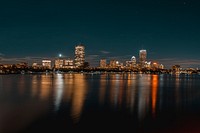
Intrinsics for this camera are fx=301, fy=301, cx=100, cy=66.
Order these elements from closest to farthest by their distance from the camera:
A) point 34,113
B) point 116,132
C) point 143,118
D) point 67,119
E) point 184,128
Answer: point 116,132, point 184,128, point 67,119, point 143,118, point 34,113

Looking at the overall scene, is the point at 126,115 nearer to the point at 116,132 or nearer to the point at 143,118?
the point at 143,118

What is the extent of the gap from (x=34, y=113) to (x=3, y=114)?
7.05ft

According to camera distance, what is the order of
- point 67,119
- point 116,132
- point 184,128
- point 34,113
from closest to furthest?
point 116,132
point 184,128
point 67,119
point 34,113

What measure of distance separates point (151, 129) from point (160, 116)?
5.03 metres

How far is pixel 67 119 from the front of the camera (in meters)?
19.1

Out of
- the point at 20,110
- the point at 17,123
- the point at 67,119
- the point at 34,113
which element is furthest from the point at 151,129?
the point at 20,110

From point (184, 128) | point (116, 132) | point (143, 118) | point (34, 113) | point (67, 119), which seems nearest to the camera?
point (116, 132)

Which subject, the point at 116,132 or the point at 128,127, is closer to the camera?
the point at 116,132

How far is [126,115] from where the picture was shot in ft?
70.4

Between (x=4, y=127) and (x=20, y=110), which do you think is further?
(x=20, y=110)

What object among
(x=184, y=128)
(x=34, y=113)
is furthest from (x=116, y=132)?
(x=34, y=113)

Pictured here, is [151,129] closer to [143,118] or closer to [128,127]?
[128,127]

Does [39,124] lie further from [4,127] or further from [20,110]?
[20,110]

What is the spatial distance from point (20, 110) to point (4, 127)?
713 centimetres
